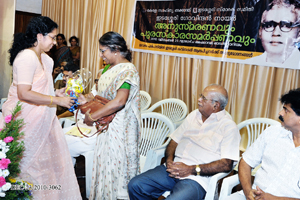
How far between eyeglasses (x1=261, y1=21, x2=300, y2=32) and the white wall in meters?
6.16

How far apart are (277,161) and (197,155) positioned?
64 centimetres

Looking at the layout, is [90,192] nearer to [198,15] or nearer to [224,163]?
[224,163]

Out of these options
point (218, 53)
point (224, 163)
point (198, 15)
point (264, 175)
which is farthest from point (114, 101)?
point (198, 15)

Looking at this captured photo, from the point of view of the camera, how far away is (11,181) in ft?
3.81

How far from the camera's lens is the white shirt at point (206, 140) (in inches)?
85.6

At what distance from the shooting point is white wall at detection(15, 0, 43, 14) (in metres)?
7.23

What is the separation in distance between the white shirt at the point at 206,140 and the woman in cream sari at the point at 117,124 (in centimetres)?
42

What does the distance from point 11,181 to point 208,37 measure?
3635 mm

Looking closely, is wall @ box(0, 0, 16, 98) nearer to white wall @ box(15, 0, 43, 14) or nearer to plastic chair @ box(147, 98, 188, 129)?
white wall @ box(15, 0, 43, 14)

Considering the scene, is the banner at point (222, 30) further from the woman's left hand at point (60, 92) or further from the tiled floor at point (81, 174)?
the woman's left hand at point (60, 92)

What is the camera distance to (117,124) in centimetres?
228

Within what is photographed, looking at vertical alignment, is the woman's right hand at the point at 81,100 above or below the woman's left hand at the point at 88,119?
above

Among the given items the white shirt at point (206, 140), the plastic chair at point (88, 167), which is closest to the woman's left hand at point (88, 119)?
the plastic chair at point (88, 167)

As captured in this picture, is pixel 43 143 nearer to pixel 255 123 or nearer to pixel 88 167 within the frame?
pixel 88 167
